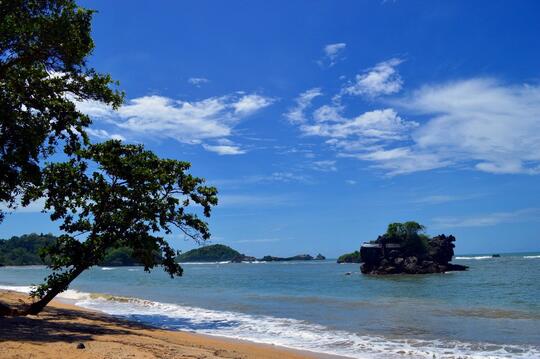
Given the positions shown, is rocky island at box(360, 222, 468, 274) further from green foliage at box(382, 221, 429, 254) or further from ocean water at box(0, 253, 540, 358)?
ocean water at box(0, 253, 540, 358)

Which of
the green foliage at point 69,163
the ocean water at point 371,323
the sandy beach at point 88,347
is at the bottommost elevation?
the ocean water at point 371,323

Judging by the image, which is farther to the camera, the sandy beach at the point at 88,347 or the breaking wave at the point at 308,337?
the breaking wave at the point at 308,337

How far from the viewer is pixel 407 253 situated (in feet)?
342

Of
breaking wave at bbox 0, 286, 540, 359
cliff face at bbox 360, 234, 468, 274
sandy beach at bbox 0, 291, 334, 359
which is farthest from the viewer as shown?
cliff face at bbox 360, 234, 468, 274

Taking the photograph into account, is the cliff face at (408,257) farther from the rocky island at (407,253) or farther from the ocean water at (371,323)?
the ocean water at (371,323)

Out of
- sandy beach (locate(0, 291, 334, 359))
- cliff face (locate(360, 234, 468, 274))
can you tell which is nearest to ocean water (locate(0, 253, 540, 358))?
sandy beach (locate(0, 291, 334, 359))

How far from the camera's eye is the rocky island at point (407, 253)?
97625 mm

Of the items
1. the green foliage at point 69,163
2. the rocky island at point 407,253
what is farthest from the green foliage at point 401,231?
the green foliage at point 69,163

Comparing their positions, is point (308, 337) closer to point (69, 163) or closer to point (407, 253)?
point (69, 163)

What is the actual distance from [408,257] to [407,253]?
3042 mm

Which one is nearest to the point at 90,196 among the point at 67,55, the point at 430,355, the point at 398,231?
the point at 67,55

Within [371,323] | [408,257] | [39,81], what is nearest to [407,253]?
[408,257]

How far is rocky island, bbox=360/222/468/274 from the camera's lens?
9762cm

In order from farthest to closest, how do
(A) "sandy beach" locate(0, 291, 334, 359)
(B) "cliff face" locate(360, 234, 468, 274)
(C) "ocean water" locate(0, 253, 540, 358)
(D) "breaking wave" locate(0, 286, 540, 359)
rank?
(B) "cliff face" locate(360, 234, 468, 274) < (C) "ocean water" locate(0, 253, 540, 358) < (D) "breaking wave" locate(0, 286, 540, 359) < (A) "sandy beach" locate(0, 291, 334, 359)
